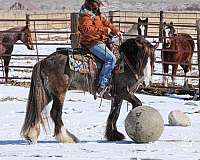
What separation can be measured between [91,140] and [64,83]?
95cm

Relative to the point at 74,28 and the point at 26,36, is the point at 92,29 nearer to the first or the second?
the point at 74,28

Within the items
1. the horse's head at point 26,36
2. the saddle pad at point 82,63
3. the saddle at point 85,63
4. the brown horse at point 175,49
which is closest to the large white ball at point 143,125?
the saddle at point 85,63

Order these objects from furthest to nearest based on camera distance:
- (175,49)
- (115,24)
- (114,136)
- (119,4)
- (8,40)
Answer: (119,4) < (115,24) < (8,40) < (175,49) < (114,136)

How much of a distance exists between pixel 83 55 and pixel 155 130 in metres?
1.53

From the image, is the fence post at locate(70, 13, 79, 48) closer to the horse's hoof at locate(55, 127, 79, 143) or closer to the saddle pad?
the saddle pad

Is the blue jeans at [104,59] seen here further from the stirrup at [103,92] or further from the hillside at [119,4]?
the hillside at [119,4]

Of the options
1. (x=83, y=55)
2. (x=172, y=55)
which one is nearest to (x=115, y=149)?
(x=83, y=55)

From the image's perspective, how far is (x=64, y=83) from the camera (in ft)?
28.0

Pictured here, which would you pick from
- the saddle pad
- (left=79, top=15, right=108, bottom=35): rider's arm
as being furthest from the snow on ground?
(left=79, top=15, right=108, bottom=35): rider's arm

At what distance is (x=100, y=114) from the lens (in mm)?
11875

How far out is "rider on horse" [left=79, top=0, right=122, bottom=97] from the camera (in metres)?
8.58

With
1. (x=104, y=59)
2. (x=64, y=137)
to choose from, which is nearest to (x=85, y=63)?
(x=104, y=59)

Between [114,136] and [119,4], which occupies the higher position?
[114,136]

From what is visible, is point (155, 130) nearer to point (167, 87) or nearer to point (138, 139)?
point (138, 139)
